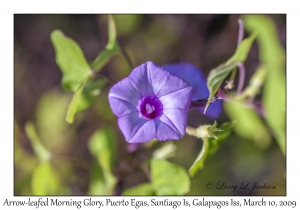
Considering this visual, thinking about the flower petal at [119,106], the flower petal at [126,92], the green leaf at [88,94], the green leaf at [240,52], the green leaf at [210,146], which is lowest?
the green leaf at [210,146]

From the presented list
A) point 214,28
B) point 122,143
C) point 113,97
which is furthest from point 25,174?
point 214,28

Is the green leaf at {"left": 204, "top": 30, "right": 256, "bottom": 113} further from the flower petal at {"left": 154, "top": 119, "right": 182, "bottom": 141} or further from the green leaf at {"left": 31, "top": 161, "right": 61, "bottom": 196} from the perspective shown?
the green leaf at {"left": 31, "top": 161, "right": 61, "bottom": 196}

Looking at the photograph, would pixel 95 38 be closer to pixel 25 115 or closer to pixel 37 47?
pixel 37 47

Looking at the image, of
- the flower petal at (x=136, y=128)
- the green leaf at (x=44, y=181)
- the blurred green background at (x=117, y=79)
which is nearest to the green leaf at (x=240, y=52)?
the flower petal at (x=136, y=128)

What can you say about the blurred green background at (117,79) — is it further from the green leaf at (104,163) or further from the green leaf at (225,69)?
the green leaf at (225,69)

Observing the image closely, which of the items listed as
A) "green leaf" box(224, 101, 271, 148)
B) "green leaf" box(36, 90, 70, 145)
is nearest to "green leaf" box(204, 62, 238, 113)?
"green leaf" box(224, 101, 271, 148)

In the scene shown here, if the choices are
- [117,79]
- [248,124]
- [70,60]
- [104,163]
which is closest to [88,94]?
[70,60]
